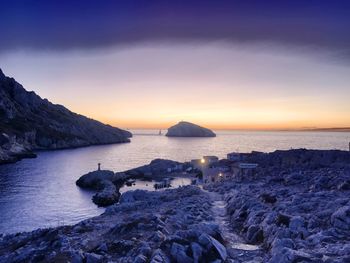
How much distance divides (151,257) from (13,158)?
5232 inches

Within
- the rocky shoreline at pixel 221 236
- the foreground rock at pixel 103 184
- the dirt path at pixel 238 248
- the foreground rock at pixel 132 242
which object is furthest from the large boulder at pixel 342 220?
the foreground rock at pixel 103 184

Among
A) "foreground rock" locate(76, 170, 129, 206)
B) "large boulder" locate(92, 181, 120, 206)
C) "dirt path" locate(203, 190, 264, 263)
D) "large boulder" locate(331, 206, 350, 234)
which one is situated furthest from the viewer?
"foreground rock" locate(76, 170, 129, 206)

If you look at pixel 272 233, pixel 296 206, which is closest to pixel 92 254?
pixel 272 233

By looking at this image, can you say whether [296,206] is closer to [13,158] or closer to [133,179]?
[133,179]

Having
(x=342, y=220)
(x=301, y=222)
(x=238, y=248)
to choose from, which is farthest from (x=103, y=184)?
(x=342, y=220)

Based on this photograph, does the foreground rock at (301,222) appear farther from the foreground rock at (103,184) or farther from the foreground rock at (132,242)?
the foreground rock at (103,184)

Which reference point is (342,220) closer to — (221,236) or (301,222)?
(301,222)

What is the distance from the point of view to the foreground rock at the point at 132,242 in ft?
56.4

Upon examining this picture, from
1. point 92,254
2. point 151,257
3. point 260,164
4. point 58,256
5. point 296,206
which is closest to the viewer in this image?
point 151,257

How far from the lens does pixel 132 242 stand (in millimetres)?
20312

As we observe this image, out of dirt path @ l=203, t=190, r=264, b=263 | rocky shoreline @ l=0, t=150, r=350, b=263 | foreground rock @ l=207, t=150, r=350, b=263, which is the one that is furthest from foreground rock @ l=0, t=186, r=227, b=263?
foreground rock @ l=207, t=150, r=350, b=263

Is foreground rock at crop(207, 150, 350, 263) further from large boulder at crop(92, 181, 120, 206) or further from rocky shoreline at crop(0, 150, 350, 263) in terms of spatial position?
large boulder at crop(92, 181, 120, 206)

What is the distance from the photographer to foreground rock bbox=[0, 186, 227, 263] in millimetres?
17203

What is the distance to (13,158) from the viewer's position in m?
132
